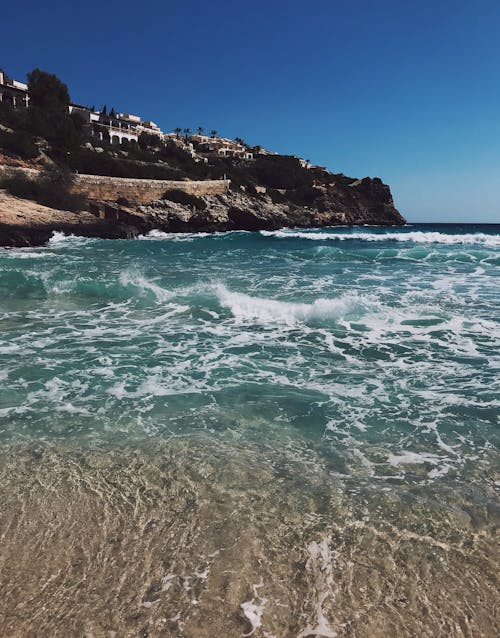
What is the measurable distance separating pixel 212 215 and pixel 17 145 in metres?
23.7

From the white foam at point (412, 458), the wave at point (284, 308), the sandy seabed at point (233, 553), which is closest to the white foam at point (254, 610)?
the sandy seabed at point (233, 553)

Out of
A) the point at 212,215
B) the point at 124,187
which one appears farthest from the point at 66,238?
the point at 212,215

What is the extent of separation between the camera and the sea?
2943mm

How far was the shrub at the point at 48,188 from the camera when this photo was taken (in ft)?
129

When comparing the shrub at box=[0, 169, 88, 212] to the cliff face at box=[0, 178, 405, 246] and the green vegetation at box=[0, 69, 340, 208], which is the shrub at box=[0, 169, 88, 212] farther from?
the cliff face at box=[0, 178, 405, 246]

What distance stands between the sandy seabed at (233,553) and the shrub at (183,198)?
5491cm

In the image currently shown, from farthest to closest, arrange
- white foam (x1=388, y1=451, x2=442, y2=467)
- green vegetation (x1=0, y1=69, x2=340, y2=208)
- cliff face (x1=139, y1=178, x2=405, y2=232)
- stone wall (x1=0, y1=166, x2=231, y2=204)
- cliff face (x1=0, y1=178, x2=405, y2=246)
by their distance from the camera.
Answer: cliff face (x1=139, y1=178, x2=405, y2=232)
green vegetation (x1=0, y1=69, x2=340, y2=208)
stone wall (x1=0, y1=166, x2=231, y2=204)
cliff face (x1=0, y1=178, x2=405, y2=246)
white foam (x1=388, y1=451, x2=442, y2=467)

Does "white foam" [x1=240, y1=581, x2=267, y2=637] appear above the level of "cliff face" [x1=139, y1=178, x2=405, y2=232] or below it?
below

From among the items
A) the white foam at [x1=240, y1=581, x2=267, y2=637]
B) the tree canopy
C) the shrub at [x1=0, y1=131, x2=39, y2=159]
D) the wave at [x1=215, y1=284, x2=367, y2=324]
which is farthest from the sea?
the tree canopy

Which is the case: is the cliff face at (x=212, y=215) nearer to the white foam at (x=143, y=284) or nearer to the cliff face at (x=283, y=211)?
the cliff face at (x=283, y=211)

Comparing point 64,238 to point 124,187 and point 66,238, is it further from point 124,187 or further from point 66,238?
point 124,187

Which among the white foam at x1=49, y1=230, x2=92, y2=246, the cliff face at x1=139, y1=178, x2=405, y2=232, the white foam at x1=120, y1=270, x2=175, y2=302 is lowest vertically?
the white foam at x1=49, y1=230, x2=92, y2=246

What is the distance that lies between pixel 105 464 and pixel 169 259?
73.6ft

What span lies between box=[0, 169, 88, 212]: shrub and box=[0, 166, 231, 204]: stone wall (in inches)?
25.1
